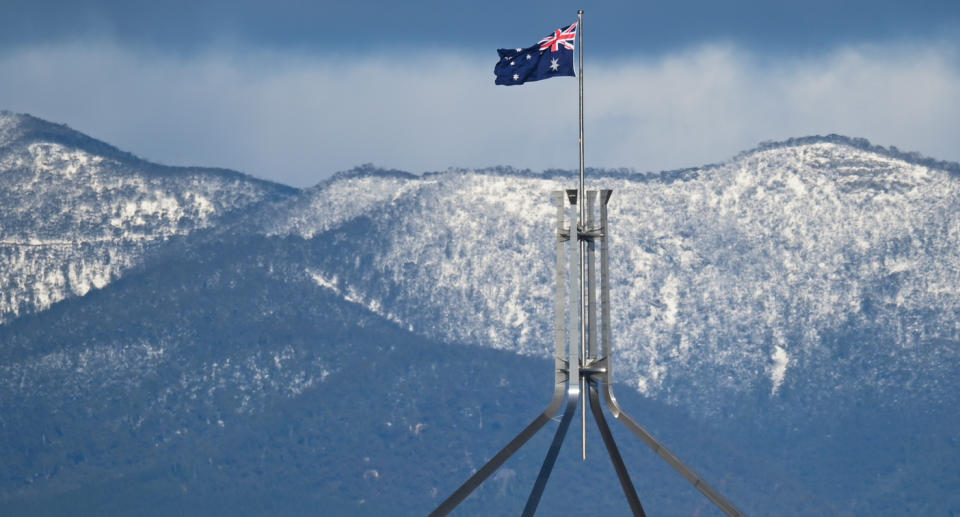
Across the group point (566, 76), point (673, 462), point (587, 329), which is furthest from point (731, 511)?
point (566, 76)

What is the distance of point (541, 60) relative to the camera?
87812 mm

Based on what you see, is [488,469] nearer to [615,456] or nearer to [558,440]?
[558,440]

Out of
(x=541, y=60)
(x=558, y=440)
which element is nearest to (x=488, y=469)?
(x=558, y=440)

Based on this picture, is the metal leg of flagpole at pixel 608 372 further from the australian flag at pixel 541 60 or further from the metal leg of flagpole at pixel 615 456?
A: the australian flag at pixel 541 60

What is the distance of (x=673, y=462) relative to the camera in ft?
271

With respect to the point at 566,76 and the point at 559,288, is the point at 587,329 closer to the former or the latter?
the point at 559,288

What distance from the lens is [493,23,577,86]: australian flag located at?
8744cm

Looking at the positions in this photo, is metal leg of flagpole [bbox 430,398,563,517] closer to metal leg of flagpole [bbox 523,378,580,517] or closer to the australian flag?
metal leg of flagpole [bbox 523,378,580,517]

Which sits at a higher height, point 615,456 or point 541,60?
point 541,60

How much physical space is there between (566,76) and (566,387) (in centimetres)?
1136

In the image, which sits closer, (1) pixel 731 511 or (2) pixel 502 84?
(1) pixel 731 511

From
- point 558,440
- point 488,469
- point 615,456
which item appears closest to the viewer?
point 488,469

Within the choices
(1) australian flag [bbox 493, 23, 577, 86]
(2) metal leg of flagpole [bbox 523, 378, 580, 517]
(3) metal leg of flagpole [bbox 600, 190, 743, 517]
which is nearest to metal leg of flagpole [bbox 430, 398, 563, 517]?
(2) metal leg of flagpole [bbox 523, 378, 580, 517]

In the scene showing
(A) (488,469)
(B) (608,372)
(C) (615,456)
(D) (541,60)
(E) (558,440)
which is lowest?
(A) (488,469)
